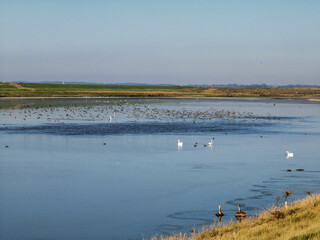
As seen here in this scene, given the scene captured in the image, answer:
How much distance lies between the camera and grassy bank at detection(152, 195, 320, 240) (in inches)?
457

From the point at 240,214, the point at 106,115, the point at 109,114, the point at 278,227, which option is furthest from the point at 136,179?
the point at 109,114

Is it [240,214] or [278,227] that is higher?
[278,227]

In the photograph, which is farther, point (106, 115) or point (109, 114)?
point (109, 114)

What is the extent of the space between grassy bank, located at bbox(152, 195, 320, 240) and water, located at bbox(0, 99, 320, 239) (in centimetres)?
166

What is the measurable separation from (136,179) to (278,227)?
9.42m

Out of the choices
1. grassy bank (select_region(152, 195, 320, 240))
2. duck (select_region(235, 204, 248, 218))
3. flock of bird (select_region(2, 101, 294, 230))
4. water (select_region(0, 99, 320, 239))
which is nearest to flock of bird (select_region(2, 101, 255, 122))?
flock of bird (select_region(2, 101, 294, 230))

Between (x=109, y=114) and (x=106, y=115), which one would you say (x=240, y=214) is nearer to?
(x=106, y=115)

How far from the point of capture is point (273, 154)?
29.3m

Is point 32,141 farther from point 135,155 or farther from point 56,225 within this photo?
point 56,225

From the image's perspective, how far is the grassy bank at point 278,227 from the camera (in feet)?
38.1

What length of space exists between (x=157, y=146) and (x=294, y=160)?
9.26 metres

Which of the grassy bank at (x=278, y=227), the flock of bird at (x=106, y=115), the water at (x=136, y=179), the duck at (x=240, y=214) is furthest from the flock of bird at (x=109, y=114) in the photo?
the grassy bank at (x=278, y=227)

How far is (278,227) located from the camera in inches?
500

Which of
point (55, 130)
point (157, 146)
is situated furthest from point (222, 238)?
point (55, 130)
